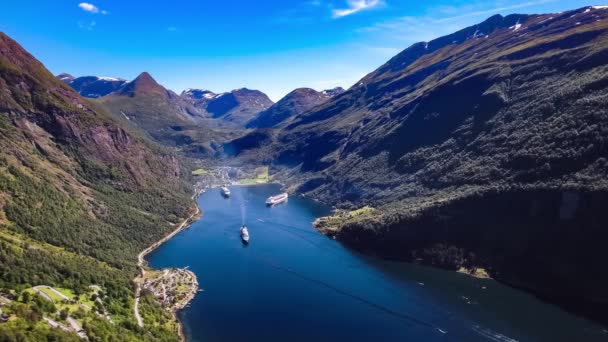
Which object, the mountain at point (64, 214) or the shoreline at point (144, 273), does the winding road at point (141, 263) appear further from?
the mountain at point (64, 214)

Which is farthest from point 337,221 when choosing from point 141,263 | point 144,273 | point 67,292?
point 67,292

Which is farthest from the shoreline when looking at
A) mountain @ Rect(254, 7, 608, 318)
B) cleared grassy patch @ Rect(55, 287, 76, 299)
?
mountain @ Rect(254, 7, 608, 318)

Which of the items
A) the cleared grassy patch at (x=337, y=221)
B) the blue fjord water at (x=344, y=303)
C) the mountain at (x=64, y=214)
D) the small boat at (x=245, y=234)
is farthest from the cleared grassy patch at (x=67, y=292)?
the cleared grassy patch at (x=337, y=221)

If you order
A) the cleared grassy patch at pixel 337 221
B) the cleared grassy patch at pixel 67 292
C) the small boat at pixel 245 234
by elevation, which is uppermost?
the cleared grassy patch at pixel 337 221

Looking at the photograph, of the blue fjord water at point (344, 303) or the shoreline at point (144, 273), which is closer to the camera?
the blue fjord water at point (344, 303)

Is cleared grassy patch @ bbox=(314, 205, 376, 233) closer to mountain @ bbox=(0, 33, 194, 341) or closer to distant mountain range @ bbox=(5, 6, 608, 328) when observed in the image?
distant mountain range @ bbox=(5, 6, 608, 328)

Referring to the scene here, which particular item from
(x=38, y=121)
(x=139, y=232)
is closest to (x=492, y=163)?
(x=139, y=232)

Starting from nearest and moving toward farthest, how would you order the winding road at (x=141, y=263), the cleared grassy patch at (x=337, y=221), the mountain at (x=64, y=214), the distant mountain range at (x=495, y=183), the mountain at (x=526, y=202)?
the mountain at (x=64, y=214) < the winding road at (x=141, y=263) < the mountain at (x=526, y=202) < the distant mountain range at (x=495, y=183) < the cleared grassy patch at (x=337, y=221)

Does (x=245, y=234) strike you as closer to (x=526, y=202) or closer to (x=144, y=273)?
(x=144, y=273)
